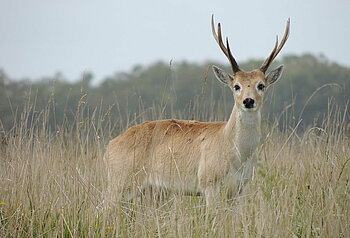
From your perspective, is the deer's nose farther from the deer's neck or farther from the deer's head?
the deer's neck

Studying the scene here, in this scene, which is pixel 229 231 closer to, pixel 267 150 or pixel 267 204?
pixel 267 204

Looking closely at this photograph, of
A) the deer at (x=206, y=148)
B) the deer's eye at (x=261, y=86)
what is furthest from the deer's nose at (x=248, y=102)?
the deer's eye at (x=261, y=86)

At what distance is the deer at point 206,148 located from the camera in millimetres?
7871

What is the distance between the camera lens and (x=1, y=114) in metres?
8.96

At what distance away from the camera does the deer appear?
7.87 m

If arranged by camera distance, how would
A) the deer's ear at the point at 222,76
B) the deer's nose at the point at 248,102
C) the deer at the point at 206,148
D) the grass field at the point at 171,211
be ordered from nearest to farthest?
the grass field at the point at 171,211, the deer's nose at the point at 248,102, the deer at the point at 206,148, the deer's ear at the point at 222,76

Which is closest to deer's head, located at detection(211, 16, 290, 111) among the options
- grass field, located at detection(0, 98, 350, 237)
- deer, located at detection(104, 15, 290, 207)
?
deer, located at detection(104, 15, 290, 207)

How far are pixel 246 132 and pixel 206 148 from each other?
624mm

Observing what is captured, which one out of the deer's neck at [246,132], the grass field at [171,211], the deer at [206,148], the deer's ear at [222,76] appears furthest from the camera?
the deer's ear at [222,76]

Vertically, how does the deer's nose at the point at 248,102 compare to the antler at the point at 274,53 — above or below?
below

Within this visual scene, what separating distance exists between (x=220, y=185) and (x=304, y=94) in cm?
3043

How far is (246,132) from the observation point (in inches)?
316

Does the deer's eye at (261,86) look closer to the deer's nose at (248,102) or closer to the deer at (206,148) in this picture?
the deer at (206,148)

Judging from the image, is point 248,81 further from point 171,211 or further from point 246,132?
point 171,211
